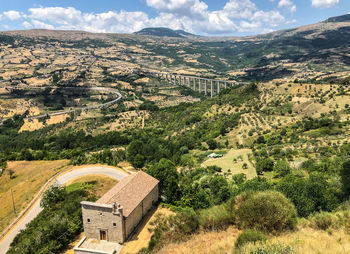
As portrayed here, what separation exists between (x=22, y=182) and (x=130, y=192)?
30.2 m

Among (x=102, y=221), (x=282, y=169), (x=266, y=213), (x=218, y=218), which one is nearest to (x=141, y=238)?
(x=102, y=221)

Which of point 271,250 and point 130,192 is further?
point 130,192

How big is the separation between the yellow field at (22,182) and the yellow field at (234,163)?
3076cm

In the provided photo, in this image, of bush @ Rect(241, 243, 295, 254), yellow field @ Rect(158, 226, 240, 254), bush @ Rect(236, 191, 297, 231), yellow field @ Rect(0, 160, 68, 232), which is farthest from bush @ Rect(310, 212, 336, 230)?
yellow field @ Rect(0, 160, 68, 232)

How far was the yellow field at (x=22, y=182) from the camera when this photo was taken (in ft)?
119

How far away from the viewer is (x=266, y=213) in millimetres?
17469

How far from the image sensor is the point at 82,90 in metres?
191

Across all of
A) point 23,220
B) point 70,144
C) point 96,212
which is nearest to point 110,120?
point 70,144

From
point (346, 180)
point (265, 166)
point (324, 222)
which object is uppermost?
point (324, 222)

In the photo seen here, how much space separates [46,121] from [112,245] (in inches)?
5056

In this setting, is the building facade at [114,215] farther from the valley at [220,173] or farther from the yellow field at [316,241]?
the yellow field at [316,241]

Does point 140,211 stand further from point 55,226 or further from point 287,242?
point 287,242

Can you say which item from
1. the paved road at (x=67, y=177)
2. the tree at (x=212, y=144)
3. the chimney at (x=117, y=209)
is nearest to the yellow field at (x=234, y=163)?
the tree at (x=212, y=144)

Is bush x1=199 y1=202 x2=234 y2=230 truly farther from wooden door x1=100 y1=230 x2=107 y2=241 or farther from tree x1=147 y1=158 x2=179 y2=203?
tree x1=147 y1=158 x2=179 y2=203
